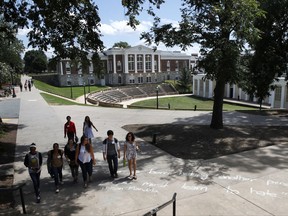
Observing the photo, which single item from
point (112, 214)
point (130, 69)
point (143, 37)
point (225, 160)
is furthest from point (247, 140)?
point (130, 69)

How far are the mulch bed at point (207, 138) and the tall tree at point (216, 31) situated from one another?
312 centimetres

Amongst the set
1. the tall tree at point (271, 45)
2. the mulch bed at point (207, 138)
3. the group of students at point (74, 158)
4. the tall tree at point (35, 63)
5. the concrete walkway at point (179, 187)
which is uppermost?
the tall tree at point (35, 63)

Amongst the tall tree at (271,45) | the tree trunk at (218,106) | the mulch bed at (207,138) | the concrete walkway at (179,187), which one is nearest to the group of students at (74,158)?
the concrete walkway at (179,187)

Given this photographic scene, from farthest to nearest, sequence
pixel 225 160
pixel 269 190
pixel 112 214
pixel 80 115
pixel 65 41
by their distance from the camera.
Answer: pixel 80 115
pixel 65 41
pixel 225 160
pixel 269 190
pixel 112 214

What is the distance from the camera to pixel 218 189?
825cm

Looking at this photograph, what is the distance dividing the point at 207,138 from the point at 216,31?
5.39 metres

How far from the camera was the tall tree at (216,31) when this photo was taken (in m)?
11.9

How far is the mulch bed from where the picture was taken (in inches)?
478

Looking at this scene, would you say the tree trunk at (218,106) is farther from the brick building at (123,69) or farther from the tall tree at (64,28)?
the brick building at (123,69)

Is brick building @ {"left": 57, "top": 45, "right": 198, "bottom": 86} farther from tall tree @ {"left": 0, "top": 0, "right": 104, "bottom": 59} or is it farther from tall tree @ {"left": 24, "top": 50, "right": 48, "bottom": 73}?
tall tree @ {"left": 0, "top": 0, "right": 104, "bottom": 59}

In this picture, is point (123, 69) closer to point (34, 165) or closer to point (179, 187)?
point (179, 187)

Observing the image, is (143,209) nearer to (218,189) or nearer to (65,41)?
(218,189)

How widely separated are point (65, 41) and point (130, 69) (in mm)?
60010

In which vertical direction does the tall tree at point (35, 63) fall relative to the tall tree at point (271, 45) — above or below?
above
